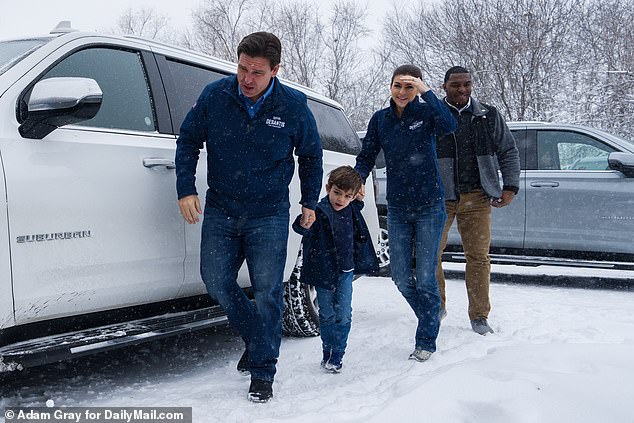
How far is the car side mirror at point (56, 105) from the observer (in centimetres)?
261

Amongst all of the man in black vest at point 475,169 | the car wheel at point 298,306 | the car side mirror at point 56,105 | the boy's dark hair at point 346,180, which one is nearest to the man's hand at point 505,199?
the man in black vest at point 475,169

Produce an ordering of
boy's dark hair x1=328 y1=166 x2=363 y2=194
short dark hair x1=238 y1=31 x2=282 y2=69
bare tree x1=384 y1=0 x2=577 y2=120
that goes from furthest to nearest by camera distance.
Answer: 1. bare tree x1=384 y1=0 x2=577 y2=120
2. boy's dark hair x1=328 y1=166 x2=363 y2=194
3. short dark hair x1=238 y1=31 x2=282 y2=69

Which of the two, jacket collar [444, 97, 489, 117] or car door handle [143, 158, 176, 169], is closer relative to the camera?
car door handle [143, 158, 176, 169]

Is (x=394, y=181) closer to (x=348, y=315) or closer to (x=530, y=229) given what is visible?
(x=348, y=315)

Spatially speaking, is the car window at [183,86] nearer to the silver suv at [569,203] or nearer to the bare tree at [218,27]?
the silver suv at [569,203]

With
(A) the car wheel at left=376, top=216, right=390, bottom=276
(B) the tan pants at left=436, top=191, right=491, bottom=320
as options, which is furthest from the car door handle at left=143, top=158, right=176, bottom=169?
(A) the car wheel at left=376, top=216, right=390, bottom=276

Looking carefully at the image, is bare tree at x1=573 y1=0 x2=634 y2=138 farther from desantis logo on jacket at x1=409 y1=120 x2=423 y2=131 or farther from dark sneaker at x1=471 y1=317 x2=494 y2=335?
desantis logo on jacket at x1=409 y1=120 x2=423 y2=131

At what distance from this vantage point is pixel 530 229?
6.76 metres

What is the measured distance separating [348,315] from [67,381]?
1635mm

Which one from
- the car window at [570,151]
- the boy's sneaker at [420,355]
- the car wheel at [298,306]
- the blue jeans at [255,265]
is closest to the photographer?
the blue jeans at [255,265]

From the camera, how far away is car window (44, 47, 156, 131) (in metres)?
3.09

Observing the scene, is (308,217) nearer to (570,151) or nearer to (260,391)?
(260,391)

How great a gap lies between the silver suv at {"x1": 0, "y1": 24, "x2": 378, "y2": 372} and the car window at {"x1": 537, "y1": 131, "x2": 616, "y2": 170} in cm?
439

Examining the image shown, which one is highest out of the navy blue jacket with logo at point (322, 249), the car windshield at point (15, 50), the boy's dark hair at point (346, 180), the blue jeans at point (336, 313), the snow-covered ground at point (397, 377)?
the car windshield at point (15, 50)
